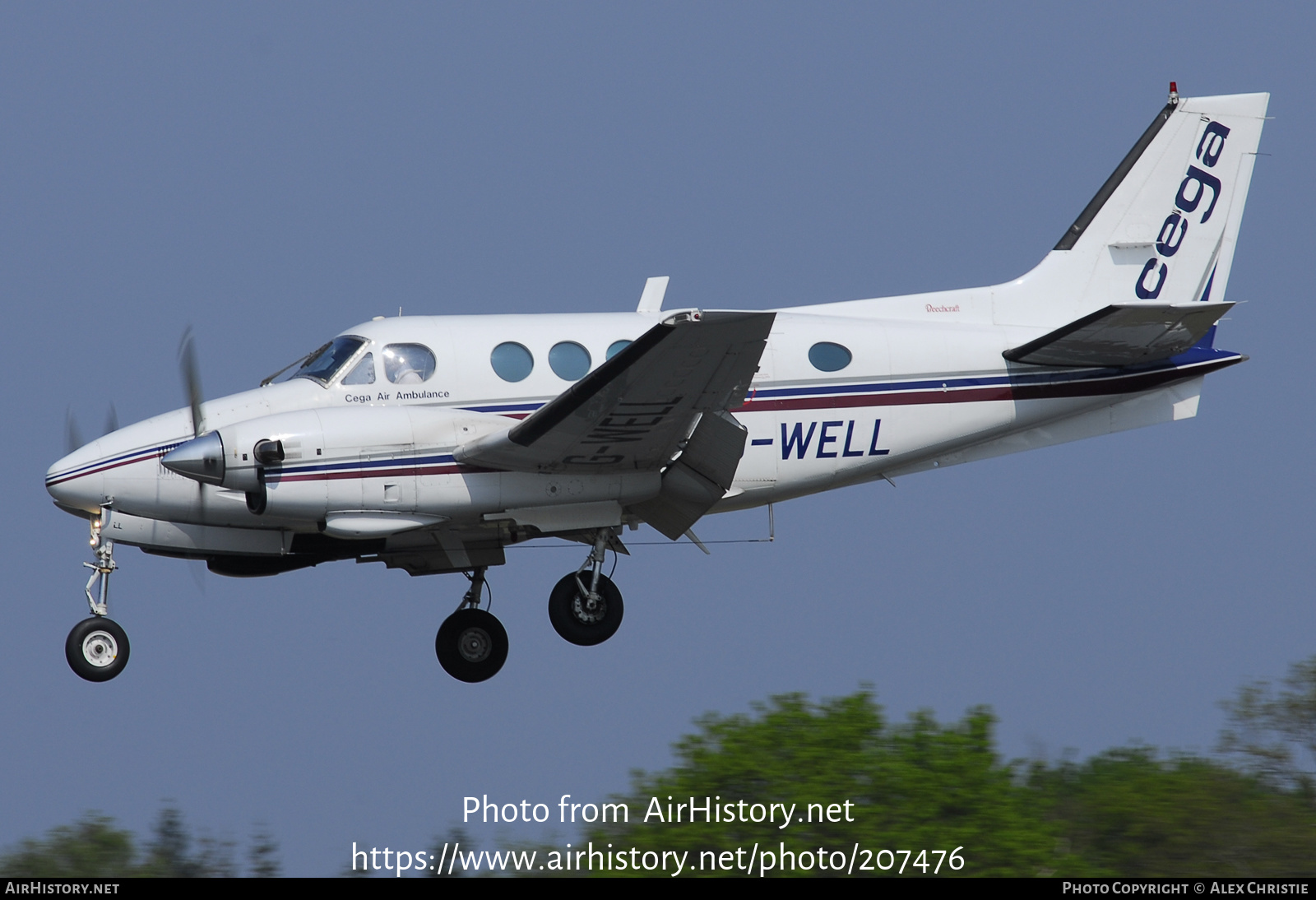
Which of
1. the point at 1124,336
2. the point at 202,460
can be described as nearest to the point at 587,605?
the point at 202,460

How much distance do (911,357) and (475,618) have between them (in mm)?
5291

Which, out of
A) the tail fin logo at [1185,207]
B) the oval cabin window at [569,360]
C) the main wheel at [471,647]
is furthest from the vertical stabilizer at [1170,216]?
the main wheel at [471,647]

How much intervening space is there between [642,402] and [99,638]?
5.49 m

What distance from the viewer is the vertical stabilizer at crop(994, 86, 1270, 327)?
16.9 m

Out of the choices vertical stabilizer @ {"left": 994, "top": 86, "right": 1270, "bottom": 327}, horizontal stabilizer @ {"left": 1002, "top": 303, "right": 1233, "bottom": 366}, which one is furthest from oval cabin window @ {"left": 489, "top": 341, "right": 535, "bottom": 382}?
vertical stabilizer @ {"left": 994, "top": 86, "right": 1270, "bottom": 327}

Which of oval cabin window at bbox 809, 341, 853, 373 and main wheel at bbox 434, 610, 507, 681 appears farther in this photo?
main wheel at bbox 434, 610, 507, 681

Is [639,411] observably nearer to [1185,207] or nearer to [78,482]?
[78,482]

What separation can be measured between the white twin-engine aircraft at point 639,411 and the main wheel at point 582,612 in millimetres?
26

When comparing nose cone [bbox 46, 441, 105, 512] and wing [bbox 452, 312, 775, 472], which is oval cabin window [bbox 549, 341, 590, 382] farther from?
nose cone [bbox 46, 441, 105, 512]

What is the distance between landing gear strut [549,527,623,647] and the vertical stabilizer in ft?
20.0

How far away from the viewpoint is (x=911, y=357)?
15.4m
